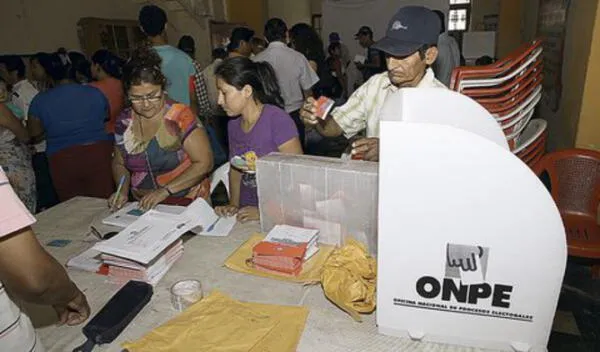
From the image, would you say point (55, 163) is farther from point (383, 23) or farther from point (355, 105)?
point (383, 23)

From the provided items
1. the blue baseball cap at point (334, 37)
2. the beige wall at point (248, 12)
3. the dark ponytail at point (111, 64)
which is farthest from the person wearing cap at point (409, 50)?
the beige wall at point (248, 12)

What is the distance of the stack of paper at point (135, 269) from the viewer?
3.86 ft

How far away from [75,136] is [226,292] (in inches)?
74.5

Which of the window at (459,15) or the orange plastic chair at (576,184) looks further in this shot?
the window at (459,15)

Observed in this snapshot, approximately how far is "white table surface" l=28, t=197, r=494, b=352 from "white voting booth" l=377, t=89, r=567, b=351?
Result: 74mm

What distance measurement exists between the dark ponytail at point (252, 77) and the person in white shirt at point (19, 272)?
1.09 m

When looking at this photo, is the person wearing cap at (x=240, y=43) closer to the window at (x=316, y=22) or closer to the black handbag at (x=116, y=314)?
the black handbag at (x=116, y=314)

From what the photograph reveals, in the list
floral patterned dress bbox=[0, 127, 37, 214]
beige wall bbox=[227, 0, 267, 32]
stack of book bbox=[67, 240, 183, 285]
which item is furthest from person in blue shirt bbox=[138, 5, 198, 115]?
beige wall bbox=[227, 0, 267, 32]

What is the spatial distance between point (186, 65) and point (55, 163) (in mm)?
1019

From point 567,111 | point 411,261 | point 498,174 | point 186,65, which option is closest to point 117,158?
point 186,65

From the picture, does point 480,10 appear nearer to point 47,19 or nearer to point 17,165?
point 47,19

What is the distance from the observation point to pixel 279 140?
171 centimetres

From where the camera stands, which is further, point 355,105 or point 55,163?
point 55,163

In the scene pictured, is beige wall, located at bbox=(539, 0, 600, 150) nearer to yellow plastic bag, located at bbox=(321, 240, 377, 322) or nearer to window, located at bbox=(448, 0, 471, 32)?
yellow plastic bag, located at bbox=(321, 240, 377, 322)
